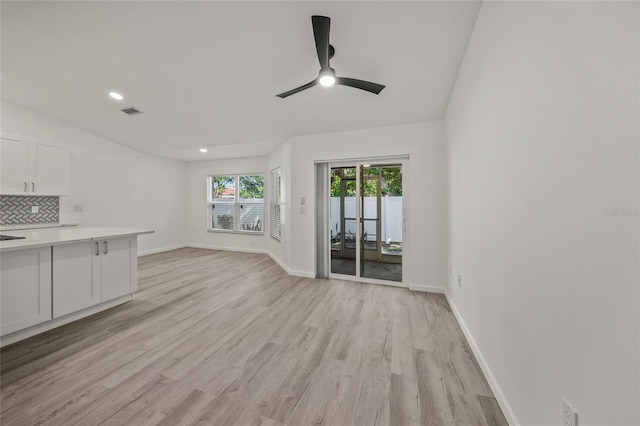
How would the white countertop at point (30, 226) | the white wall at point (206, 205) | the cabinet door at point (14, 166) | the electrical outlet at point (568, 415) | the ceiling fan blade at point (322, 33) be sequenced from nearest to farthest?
the electrical outlet at point (568, 415) < the ceiling fan blade at point (322, 33) < the cabinet door at point (14, 166) < the white countertop at point (30, 226) < the white wall at point (206, 205)

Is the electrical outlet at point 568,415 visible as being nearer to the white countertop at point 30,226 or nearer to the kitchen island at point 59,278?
the kitchen island at point 59,278

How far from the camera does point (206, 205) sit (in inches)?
276

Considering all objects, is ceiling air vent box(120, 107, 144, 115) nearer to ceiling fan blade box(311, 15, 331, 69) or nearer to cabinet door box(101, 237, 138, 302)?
cabinet door box(101, 237, 138, 302)

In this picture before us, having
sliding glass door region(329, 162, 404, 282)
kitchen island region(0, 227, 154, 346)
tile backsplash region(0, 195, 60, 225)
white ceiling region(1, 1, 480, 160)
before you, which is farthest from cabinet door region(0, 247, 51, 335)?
sliding glass door region(329, 162, 404, 282)

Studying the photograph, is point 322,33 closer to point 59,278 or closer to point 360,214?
point 360,214

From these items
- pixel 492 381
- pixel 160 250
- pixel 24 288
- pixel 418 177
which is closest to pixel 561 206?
pixel 492 381

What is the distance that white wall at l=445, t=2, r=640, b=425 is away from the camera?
2.29ft

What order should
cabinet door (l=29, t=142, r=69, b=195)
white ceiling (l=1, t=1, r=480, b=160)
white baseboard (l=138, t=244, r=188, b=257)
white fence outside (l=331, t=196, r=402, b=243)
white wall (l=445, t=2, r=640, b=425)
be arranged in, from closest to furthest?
white wall (l=445, t=2, r=640, b=425) → white ceiling (l=1, t=1, r=480, b=160) → cabinet door (l=29, t=142, r=69, b=195) → white fence outside (l=331, t=196, r=402, b=243) → white baseboard (l=138, t=244, r=188, b=257)

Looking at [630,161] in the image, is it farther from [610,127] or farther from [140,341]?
[140,341]

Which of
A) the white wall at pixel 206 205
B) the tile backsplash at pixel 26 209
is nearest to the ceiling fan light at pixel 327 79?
the white wall at pixel 206 205

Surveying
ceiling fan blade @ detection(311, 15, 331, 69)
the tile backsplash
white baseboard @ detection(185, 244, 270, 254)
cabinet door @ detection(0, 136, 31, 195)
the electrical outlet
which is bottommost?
white baseboard @ detection(185, 244, 270, 254)

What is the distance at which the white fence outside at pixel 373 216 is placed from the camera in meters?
4.00

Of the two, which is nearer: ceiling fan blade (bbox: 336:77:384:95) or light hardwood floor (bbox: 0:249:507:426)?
light hardwood floor (bbox: 0:249:507:426)

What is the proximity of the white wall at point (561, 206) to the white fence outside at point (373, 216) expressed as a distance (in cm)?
217
